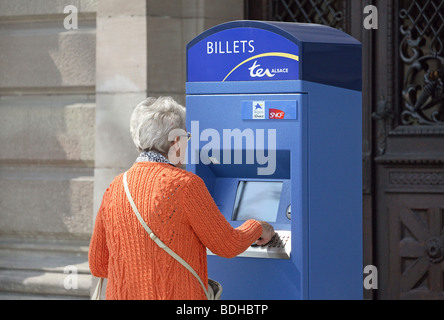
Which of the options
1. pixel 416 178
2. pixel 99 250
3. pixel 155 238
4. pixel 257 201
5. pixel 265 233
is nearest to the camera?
pixel 155 238

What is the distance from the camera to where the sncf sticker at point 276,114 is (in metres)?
3.76

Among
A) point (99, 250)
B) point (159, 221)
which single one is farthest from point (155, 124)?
point (99, 250)

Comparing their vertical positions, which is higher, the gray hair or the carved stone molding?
the gray hair

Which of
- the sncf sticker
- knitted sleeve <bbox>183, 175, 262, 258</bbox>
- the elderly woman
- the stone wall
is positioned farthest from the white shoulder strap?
the stone wall

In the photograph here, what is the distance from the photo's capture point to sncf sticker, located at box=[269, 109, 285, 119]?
3.76 m

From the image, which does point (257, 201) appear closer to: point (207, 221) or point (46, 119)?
point (207, 221)

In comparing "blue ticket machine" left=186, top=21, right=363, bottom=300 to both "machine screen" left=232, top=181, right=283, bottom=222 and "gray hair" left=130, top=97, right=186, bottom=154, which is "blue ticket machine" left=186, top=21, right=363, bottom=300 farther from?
"gray hair" left=130, top=97, right=186, bottom=154

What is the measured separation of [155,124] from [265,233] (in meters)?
0.76

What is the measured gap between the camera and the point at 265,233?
3707 millimetres

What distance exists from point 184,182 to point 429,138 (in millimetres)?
2580

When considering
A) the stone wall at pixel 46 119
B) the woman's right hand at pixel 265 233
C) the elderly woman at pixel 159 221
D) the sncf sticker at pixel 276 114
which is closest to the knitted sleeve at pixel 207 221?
the elderly woman at pixel 159 221

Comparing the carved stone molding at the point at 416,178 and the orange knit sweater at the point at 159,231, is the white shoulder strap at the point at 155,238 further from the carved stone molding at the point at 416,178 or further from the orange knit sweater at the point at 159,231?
the carved stone molding at the point at 416,178
